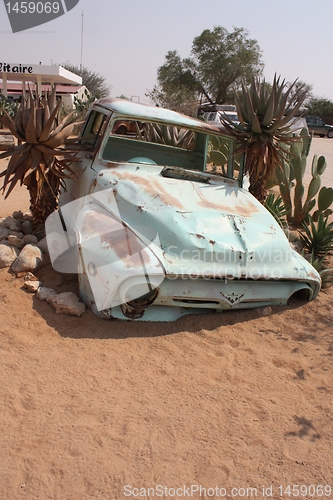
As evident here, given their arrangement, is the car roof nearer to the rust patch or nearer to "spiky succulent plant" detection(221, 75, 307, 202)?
"spiky succulent plant" detection(221, 75, 307, 202)

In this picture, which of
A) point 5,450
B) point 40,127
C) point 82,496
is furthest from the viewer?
point 40,127

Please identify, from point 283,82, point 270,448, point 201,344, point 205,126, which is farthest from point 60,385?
point 283,82

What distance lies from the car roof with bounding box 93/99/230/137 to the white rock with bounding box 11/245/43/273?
1546mm

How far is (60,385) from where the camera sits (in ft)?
9.86

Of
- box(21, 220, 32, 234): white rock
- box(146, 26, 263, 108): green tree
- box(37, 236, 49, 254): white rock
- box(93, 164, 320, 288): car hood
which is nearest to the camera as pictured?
box(93, 164, 320, 288): car hood

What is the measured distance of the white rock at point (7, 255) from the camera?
4.41 m

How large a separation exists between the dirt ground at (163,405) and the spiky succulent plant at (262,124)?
83.8 inches

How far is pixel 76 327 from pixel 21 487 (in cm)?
146

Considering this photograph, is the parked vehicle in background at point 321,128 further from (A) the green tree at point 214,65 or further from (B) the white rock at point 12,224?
(B) the white rock at point 12,224

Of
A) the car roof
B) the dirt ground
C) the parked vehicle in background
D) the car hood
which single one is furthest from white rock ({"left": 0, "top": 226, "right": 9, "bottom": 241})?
the parked vehicle in background

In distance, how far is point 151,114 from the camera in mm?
4562

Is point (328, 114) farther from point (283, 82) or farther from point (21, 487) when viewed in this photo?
point (21, 487)

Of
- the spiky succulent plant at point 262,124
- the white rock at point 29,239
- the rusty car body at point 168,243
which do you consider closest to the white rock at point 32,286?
the rusty car body at point 168,243

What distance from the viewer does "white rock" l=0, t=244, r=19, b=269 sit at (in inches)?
174
